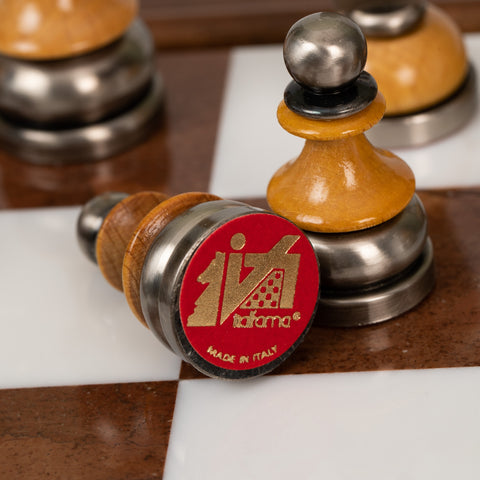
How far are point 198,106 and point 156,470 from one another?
0.71 meters

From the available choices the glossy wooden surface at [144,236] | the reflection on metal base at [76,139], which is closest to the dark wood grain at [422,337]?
the glossy wooden surface at [144,236]

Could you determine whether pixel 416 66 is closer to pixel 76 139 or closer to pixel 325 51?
pixel 325 51

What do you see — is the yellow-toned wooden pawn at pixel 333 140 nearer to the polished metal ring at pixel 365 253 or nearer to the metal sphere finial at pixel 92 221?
the polished metal ring at pixel 365 253

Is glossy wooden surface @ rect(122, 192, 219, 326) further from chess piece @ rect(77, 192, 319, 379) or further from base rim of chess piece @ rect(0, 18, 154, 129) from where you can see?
base rim of chess piece @ rect(0, 18, 154, 129)

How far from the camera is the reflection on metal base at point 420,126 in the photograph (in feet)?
3.40

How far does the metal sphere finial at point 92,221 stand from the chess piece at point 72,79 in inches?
11.5

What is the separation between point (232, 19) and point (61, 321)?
0.73 m

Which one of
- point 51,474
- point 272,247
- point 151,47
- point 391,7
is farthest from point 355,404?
point 151,47

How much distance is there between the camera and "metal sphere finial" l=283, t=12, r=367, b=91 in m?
0.67

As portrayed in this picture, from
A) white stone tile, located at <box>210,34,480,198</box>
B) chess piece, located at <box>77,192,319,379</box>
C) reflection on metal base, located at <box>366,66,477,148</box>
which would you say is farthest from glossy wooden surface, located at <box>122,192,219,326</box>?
reflection on metal base, located at <box>366,66,477,148</box>

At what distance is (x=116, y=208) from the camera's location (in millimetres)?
806

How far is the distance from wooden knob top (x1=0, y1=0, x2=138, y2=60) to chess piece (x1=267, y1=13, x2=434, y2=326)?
42 centimetres

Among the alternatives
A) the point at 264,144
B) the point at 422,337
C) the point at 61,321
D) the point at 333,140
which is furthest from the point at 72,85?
the point at 422,337

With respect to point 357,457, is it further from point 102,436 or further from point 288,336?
point 102,436
